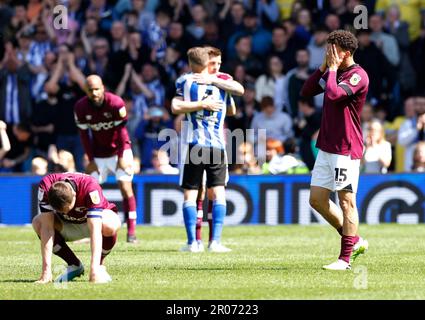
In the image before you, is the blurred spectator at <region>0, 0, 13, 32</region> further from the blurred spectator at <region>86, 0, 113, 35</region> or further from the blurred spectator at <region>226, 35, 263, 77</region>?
the blurred spectator at <region>226, 35, 263, 77</region>

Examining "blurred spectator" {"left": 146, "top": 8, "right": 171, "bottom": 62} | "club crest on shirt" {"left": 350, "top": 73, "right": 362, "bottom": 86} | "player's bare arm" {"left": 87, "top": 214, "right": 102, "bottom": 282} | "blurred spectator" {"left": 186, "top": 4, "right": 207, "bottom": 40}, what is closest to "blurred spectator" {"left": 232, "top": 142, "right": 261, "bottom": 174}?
"blurred spectator" {"left": 146, "top": 8, "right": 171, "bottom": 62}

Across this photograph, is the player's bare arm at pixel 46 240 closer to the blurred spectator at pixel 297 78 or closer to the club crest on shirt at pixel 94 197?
the club crest on shirt at pixel 94 197

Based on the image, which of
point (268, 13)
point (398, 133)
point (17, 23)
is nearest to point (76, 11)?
point (17, 23)

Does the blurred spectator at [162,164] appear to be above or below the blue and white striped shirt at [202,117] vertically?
below

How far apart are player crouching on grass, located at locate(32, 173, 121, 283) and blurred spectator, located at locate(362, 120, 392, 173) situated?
10.5 meters

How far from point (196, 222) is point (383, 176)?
19.8ft

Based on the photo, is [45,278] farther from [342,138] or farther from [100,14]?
[100,14]

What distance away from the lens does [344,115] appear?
1162cm

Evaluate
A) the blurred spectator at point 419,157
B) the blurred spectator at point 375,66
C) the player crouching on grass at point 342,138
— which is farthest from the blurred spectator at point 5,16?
the player crouching on grass at point 342,138

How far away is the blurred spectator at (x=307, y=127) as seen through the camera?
22.0 metres

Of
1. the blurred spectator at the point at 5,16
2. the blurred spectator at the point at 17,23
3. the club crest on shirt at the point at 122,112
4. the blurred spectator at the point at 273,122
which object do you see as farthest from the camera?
the blurred spectator at the point at 5,16

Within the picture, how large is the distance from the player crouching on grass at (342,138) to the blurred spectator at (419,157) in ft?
30.2

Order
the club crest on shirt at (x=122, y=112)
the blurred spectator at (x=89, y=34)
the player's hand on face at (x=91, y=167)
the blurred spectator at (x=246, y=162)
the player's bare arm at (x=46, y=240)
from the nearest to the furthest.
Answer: the player's bare arm at (x=46, y=240) < the club crest on shirt at (x=122, y=112) < the player's hand on face at (x=91, y=167) < the blurred spectator at (x=246, y=162) < the blurred spectator at (x=89, y=34)

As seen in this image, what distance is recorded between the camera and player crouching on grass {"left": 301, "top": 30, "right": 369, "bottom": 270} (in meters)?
11.5
